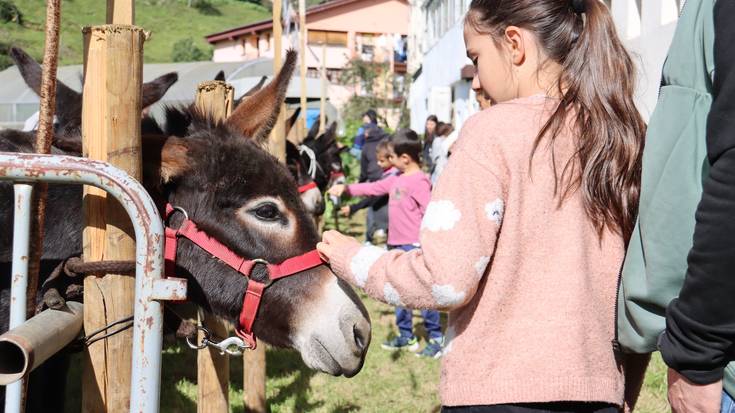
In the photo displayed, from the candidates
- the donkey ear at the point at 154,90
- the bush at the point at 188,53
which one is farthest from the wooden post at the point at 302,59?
the bush at the point at 188,53

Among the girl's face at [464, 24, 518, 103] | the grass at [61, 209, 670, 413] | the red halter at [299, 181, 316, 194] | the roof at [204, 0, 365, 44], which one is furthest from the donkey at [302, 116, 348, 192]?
the roof at [204, 0, 365, 44]

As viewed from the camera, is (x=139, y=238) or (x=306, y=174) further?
(x=306, y=174)

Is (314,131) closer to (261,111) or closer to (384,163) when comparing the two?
(384,163)

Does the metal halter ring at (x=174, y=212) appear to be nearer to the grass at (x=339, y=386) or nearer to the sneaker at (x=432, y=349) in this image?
the grass at (x=339, y=386)

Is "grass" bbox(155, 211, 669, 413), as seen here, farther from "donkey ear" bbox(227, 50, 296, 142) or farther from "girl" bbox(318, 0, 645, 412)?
"girl" bbox(318, 0, 645, 412)

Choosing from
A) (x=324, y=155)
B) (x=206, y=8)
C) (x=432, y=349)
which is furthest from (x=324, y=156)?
(x=206, y=8)

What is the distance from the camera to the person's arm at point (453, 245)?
1.55 m

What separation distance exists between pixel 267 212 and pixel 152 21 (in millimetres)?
78285

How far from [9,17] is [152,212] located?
48.5 metres

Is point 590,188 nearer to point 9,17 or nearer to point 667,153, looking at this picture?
point 667,153

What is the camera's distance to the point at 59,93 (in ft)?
11.8

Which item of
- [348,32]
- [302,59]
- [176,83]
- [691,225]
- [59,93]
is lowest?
[691,225]

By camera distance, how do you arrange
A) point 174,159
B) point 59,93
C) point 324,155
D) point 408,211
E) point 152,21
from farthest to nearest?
point 152,21 → point 324,155 → point 408,211 → point 59,93 → point 174,159

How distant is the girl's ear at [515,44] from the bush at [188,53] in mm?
59853
